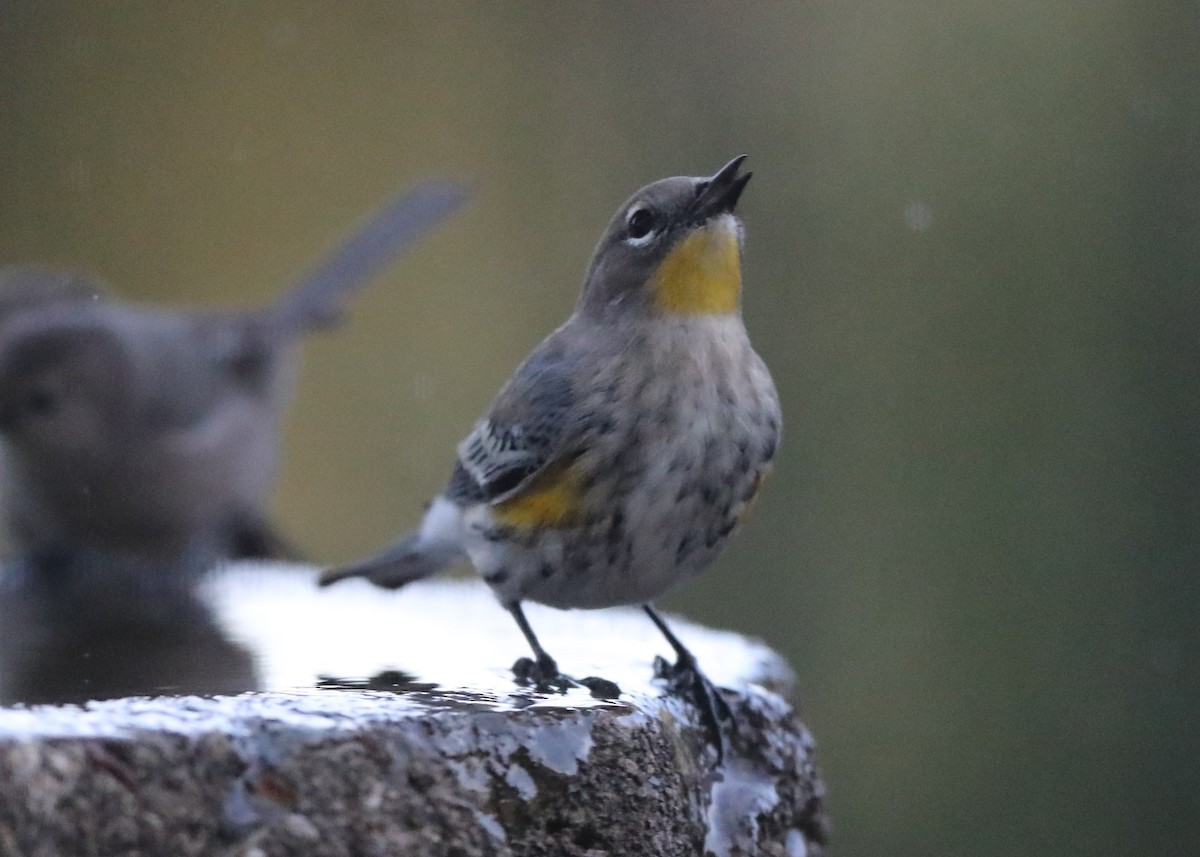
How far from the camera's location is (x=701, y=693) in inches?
127

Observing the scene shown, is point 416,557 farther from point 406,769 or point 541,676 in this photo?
point 406,769

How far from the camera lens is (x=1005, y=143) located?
29.8ft

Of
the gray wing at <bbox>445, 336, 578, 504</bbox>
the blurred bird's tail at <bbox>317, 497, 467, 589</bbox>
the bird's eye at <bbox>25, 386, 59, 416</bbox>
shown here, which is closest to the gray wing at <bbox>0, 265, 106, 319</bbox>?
the bird's eye at <bbox>25, 386, 59, 416</bbox>

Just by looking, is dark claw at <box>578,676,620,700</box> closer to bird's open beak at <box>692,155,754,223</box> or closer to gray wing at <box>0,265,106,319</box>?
bird's open beak at <box>692,155,754,223</box>

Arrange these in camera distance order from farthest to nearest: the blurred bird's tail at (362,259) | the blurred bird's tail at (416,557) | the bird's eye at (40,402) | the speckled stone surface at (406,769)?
the blurred bird's tail at (362,259), the bird's eye at (40,402), the blurred bird's tail at (416,557), the speckled stone surface at (406,769)

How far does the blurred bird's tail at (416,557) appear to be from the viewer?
3613mm

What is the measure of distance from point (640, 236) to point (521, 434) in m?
0.44

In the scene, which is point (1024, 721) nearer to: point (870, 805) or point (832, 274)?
point (870, 805)

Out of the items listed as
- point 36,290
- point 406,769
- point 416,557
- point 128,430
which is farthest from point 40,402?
point 406,769

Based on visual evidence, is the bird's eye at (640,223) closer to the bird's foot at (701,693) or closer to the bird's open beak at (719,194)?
the bird's open beak at (719,194)

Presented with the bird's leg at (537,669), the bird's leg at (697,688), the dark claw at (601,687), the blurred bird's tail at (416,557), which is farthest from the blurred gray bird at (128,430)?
the dark claw at (601,687)

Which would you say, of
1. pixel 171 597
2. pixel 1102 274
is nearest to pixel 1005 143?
pixel 1102 274

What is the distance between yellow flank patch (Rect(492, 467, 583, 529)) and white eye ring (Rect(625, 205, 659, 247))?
467 mm

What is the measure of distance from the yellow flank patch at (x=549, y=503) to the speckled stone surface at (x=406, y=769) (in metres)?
0.30
